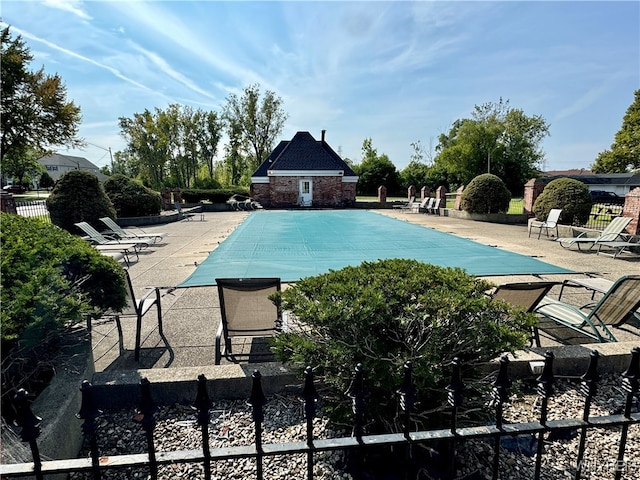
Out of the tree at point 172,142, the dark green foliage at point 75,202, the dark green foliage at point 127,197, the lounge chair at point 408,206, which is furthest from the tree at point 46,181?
the lounge chair at point 408,206

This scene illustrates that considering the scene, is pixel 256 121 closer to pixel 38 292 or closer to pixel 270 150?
pixel 270 150

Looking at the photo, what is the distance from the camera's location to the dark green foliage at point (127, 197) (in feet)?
52.9

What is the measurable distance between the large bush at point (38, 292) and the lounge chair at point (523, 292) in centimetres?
355

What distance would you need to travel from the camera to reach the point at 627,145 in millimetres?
31984

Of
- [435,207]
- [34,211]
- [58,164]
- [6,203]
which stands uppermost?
[58,164]

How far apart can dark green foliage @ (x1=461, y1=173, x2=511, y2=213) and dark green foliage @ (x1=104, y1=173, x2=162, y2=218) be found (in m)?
16.3

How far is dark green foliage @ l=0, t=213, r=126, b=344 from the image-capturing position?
1963 millimetres

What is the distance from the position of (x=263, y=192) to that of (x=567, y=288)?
25314 millimetres

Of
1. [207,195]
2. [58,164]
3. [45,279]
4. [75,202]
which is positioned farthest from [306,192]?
[58,164]

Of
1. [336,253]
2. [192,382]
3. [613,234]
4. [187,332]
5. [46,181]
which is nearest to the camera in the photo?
[192,382]

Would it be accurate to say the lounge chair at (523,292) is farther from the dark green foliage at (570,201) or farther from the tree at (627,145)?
the tree at (627,145)

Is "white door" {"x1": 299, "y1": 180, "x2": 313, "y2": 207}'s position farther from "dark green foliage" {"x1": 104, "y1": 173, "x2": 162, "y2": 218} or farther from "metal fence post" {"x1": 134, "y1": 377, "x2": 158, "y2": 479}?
"metal fence post" {"x1": 134, "y1": 377, "x2": 158, "y2": 479}

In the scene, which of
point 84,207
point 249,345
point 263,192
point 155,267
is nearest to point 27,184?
point 263,192

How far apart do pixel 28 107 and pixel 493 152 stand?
46.8 m
